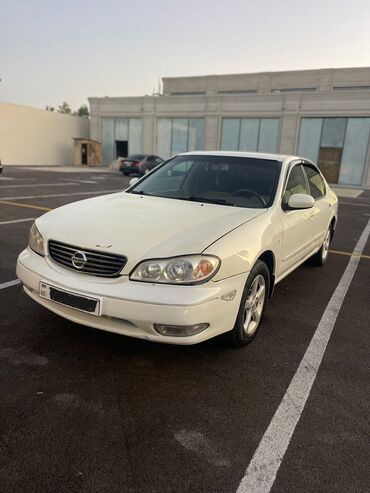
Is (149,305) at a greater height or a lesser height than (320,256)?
greater

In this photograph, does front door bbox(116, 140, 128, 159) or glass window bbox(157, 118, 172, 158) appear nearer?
glass window bbox(157, 118, 172, 158)

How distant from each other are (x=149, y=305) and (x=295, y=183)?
8.44 feet

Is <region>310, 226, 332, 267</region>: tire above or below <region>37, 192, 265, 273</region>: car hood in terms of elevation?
below

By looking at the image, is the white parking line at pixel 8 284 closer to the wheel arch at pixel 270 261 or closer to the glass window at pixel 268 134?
the wheel arch at pixel 270 261

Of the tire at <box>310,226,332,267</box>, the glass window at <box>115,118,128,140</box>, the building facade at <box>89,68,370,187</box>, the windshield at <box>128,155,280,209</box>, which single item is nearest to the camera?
the windshield at <box>128,155,280,209</box>

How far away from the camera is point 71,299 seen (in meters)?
2.78

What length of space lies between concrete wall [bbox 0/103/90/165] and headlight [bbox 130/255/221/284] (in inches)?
1304

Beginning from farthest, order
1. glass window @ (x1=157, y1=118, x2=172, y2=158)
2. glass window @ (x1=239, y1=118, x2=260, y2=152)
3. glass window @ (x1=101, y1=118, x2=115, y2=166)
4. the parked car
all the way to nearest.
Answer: glass window @ (x1=101, y1=118, x2=115, y2=166), glass window @ (x1=157, y1=118, x2=172, y2=158), glass window @ (x1=239, y1=118, x2=260, y2=152), the parked car

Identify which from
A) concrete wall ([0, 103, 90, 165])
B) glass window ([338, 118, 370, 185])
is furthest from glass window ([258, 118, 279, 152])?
concrete wall ([0, 103, 90, 165])

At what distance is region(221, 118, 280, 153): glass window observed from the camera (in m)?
30.0

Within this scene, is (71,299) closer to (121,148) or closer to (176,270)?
(176,270)

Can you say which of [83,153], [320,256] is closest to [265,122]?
[83,153]

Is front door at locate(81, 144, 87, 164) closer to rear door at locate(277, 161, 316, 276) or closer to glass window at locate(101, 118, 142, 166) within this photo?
glass window at locate(101, 118, 142, 166)

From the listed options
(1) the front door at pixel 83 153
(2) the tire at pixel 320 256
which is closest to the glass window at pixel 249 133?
(1) the front door at pixel 83 153
